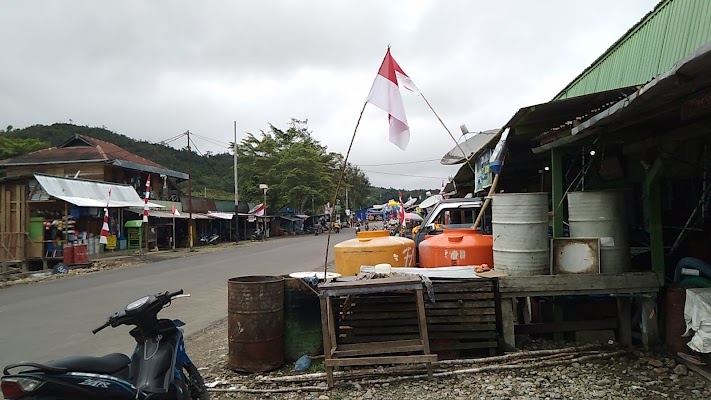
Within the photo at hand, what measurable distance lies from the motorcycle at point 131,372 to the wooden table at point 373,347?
1.34 m

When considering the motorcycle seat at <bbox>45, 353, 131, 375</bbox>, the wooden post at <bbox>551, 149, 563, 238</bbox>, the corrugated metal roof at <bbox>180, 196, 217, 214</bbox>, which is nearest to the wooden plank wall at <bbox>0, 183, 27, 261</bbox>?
the corrugated metal roof at <bbox>180, 196, 217, 214</bbox>

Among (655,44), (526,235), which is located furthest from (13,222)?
(655,44)

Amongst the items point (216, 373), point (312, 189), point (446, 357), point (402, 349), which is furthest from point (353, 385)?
point (312, 189)

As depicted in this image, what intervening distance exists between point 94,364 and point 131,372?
0.36m

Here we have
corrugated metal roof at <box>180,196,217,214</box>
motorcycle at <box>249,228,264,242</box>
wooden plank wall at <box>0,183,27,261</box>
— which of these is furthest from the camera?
motorcycle at <box>249,228,264,242</box>

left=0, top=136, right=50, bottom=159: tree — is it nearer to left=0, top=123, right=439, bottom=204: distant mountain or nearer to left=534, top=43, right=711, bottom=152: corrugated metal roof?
left=0, top=123, right=439, bottom=204: distant mountain

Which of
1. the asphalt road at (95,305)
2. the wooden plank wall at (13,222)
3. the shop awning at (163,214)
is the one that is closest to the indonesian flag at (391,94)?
the asphalt road at (95,305)

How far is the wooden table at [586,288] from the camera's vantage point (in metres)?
5.03

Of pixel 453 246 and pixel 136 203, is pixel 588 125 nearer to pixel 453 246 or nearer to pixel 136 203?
pixel 453 246

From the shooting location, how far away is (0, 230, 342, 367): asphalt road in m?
6.55

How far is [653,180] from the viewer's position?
5.20 m

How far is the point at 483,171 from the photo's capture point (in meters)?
8.62

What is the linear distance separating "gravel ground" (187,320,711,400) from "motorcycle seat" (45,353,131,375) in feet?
4.41

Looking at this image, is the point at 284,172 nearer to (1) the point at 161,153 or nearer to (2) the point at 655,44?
(1) the point at 161,153
